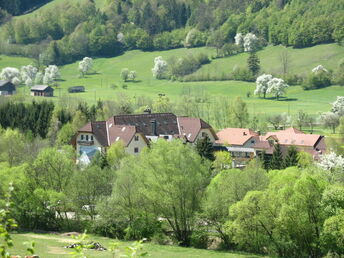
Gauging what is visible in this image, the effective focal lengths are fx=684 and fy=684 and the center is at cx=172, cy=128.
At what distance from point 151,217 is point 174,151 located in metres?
5.98

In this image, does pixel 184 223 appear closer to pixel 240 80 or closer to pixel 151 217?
pixel 151 217

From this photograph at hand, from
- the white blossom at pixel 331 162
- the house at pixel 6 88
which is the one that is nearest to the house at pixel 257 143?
the white blossom at pixel 331 162

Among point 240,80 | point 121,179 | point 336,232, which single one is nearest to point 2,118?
point 121,179

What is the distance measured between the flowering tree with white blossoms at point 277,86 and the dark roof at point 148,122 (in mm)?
72585

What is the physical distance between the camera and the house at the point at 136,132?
9238cm

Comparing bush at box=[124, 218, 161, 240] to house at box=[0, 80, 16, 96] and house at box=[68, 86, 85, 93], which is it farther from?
house at box=[68, 86, 85, 93]

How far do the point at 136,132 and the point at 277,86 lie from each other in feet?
278

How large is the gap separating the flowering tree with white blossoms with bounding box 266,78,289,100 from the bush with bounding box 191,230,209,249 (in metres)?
119

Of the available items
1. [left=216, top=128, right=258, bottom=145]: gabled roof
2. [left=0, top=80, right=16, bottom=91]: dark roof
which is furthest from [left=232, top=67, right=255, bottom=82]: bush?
[left=216, top=128, right=258, bottom=145]: gabled roof

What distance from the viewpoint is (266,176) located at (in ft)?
180

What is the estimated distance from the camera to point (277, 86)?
16988cm

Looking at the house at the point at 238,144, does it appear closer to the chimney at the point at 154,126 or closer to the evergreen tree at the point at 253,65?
the chimney at the point at 154,126

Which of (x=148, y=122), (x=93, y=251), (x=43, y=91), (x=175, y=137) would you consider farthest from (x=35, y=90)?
(x=93, y=251)

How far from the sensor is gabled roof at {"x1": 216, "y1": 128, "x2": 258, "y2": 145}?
327 feet
